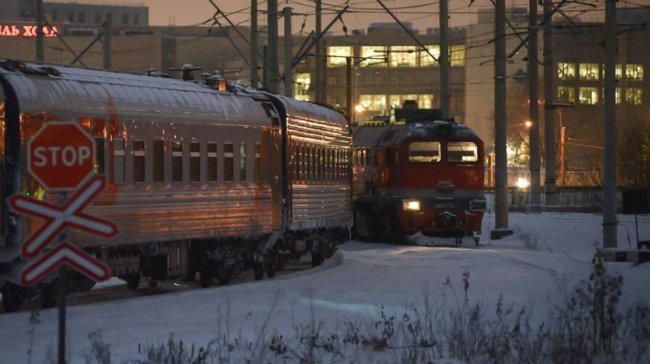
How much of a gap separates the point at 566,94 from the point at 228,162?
348 ft

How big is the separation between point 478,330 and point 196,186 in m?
8.94

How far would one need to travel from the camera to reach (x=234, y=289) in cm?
2219

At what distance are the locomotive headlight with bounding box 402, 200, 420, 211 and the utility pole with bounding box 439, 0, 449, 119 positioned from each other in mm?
4189

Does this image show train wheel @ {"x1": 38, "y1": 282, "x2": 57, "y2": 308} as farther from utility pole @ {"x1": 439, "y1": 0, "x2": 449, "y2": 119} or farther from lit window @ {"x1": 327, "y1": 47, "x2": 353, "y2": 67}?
lit window @ {"x1": 327, "y1": 47, "x2": 353, "y2": 67}

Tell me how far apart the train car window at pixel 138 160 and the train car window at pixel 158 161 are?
415 mm

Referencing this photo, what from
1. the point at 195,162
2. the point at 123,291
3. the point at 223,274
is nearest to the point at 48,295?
the point at 123,291

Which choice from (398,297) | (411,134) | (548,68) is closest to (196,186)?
(398,297)

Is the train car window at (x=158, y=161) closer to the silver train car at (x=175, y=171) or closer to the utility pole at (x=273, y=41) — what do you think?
the silver train car at (x=175, y=171)

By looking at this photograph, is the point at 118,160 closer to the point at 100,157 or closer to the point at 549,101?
the point at 100,157

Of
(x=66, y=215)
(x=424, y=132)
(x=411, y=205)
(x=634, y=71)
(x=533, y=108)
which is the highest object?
(x=634, y=71)

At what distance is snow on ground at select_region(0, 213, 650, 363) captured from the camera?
1614 cm

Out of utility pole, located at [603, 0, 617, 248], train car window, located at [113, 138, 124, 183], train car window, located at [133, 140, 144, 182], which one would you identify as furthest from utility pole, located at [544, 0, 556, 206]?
train car window, located at [113, 138, 124, 183]

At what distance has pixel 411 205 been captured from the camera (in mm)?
38250

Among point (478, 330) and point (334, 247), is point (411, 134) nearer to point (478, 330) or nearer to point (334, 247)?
point (334, 247)
